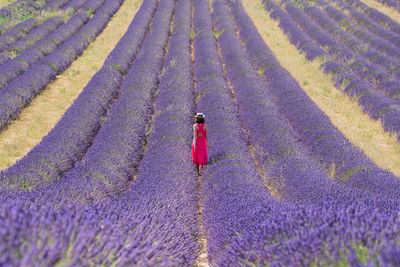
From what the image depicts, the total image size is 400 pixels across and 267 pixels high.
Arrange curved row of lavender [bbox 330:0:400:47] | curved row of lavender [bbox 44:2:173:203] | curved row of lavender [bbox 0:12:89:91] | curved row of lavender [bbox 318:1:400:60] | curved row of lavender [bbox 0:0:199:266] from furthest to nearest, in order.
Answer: curved row of lavender [bbox 330:0:400:47] → curved row of lavender [bbox 318:1:400:60] → curved row of lavender [bbox 0:12:89:91] → curved row of lavender [bbox 44:2:173:203] → curved row of lavender [bbox 0:0:199:266]

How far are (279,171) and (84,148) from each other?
3562 millimetres

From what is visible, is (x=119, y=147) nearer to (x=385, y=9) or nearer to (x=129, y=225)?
(x=129, y=225)

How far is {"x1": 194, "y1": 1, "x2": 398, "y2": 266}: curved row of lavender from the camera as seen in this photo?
5.34 feet

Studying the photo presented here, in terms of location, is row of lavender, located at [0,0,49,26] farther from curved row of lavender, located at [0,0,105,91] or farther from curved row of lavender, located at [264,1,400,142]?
curved row of lavender, located at [264,1,400,142]

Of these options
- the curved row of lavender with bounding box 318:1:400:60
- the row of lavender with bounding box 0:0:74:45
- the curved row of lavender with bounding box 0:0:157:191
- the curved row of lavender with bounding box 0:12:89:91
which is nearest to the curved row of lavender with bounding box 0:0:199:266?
the curved row of lavender with bounding box 0:0:157:191

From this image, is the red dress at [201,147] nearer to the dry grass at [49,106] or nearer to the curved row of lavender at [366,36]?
the dry grass at [49,106]

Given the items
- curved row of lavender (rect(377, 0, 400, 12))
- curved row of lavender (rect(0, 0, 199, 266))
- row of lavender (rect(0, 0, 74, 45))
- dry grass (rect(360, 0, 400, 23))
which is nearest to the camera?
curved row of lavender (rect(0, 0, 199, 266))

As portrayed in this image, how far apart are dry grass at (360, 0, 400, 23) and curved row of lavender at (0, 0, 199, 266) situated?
1956 centimetres

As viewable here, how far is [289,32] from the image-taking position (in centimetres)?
1541

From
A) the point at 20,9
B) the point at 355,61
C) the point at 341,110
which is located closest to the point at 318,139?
the point at 341,110

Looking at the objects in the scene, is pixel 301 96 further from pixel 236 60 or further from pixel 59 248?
pixel 59 248

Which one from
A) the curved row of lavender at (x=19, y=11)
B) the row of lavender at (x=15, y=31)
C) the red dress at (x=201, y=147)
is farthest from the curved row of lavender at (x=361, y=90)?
the curved row of lavender at (x=19, y=11)

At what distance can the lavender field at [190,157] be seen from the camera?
65.4 inches

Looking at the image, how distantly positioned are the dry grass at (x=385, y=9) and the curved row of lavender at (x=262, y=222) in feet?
60.4
